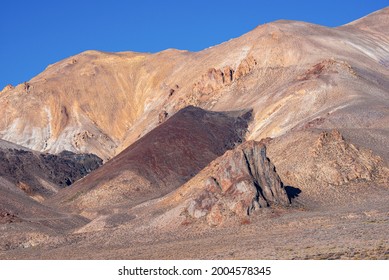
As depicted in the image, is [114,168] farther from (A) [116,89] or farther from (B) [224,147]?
(A) [116,89]

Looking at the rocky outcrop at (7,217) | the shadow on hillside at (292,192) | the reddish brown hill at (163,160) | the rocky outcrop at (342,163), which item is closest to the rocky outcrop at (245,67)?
the reddish brown hill at (163,160)

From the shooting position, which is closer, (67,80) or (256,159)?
(256,159)

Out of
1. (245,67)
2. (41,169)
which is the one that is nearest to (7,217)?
(41,169)

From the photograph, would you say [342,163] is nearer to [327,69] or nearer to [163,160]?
[163,160]

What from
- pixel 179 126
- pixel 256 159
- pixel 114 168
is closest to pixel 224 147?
pixel 179 126

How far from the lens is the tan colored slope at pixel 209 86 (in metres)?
93.6

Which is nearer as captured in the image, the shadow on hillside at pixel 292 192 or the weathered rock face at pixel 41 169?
the shadow on hillside at pixel 292 192

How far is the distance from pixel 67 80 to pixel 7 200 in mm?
73886

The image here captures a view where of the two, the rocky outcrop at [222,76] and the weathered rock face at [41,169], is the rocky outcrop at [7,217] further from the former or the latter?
the rocky outcrop at [222,76]

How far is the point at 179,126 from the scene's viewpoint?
328 ft

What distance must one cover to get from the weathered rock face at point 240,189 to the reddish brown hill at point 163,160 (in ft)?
81.8

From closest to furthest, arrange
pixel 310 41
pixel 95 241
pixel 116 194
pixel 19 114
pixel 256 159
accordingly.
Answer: pixel 95 241 → pixel 256 159 → pixel 116 194 → pixel 310 41 → pixel 19 114

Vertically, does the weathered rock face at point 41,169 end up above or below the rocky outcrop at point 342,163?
above

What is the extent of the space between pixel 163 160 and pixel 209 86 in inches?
1078
